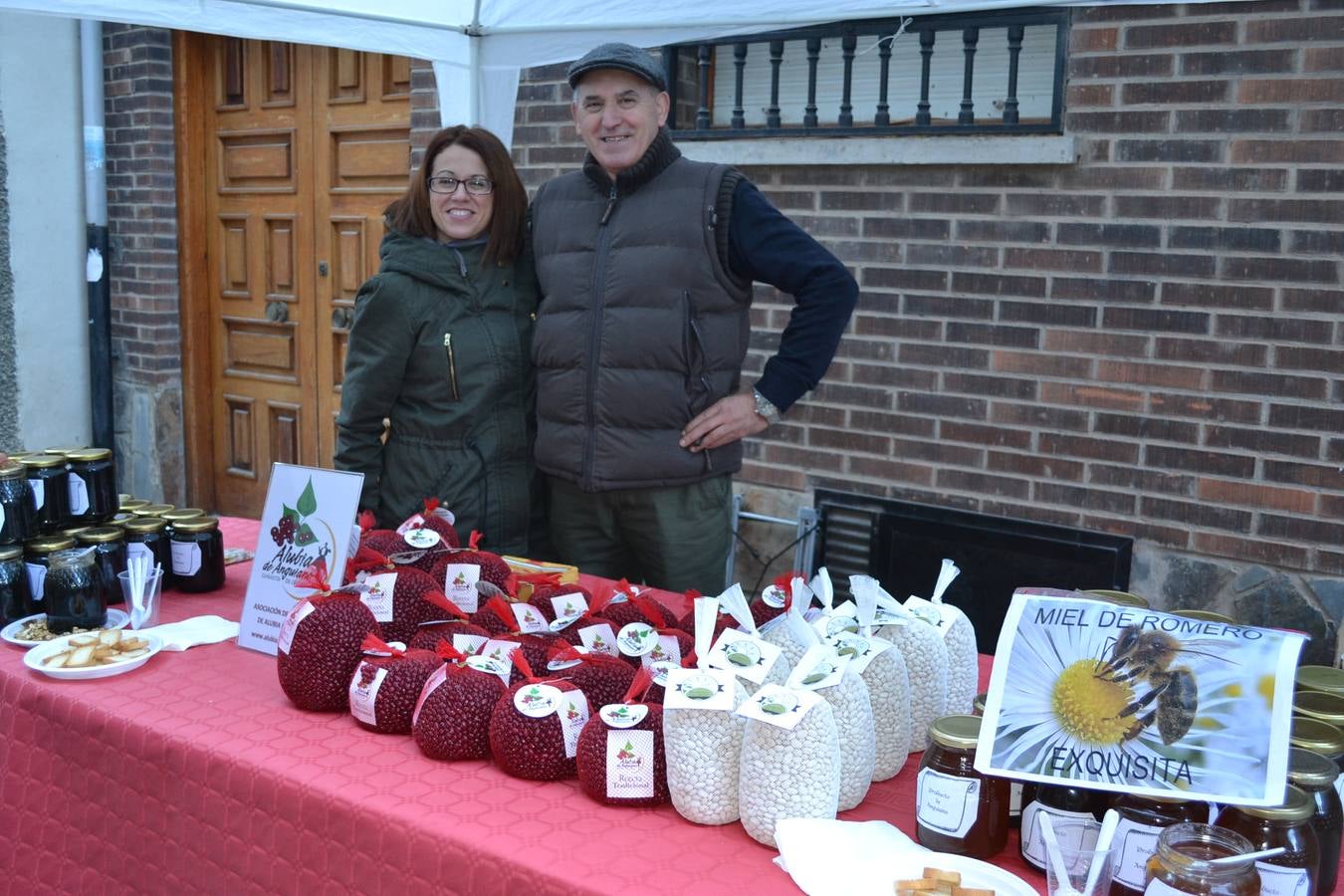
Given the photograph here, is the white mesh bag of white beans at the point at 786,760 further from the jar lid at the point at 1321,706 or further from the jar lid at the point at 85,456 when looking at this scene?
the jar lid at the point at 85,456

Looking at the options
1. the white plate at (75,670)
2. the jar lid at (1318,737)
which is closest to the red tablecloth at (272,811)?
the white plate at (75,670)

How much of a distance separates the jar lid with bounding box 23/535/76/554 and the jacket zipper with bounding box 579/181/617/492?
0.99 metres

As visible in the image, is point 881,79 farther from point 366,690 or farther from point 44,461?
point 366,690

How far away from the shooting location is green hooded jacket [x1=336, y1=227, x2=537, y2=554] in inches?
95.6

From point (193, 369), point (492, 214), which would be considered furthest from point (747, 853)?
point (193, 369)

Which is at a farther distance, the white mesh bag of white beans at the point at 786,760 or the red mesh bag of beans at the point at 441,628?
the red mesh bag of beans at the point at 441,628

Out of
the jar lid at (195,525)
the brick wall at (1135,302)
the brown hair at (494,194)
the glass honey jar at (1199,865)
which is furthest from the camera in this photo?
the brick wall at (1135,302)

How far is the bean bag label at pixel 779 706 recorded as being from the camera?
1292mm

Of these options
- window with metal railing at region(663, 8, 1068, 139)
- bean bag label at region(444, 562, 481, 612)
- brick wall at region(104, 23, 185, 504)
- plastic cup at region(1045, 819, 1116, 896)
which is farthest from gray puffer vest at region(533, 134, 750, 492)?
brick wall at region(104, 23, 185, 504)

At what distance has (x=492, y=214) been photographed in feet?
8.45

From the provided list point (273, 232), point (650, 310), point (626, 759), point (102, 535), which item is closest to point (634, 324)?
point (650, 310)

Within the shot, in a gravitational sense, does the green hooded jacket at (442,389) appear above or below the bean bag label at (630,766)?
above

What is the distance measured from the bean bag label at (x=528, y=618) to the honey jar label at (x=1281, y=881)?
1.00 m

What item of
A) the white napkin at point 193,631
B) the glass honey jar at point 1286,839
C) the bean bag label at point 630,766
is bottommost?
the white napkin at point 193,631
